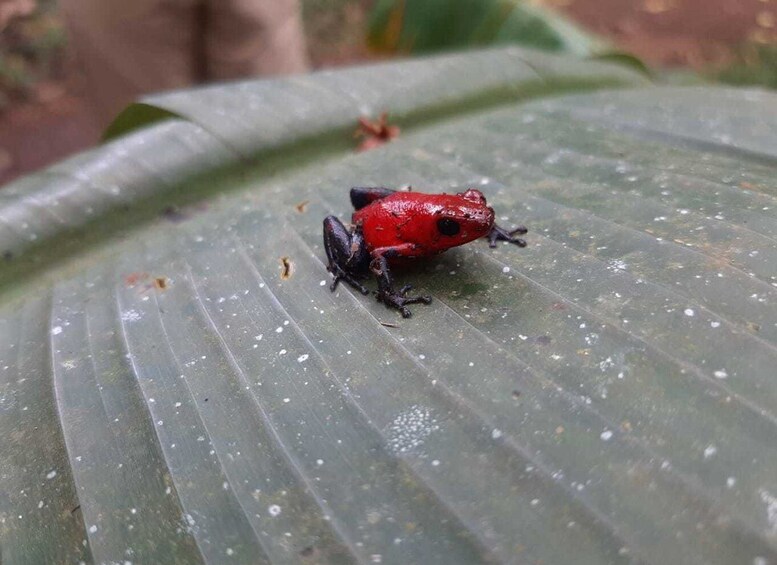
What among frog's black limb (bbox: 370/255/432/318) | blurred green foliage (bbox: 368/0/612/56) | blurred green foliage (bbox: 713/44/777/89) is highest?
blurred green foliage (bbox: 368/0/612/56)

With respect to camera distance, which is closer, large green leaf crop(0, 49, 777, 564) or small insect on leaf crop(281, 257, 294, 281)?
large green leaf crop(0, 49, 777, 564)

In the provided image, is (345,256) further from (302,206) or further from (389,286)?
(302,206)

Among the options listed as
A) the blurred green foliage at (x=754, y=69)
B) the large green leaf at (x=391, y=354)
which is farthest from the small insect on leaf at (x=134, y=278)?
the blurred green foliage at (x=754, y=69)

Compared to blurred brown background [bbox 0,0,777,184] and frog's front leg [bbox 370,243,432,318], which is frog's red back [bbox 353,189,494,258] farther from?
blurred brown background [bbox 0,0,777,184]

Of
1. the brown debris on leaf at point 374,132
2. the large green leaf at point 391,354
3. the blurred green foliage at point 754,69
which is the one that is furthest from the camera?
the blurred green foliage at point 754,69

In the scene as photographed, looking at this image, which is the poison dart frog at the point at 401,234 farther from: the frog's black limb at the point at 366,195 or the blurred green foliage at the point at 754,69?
the blurred green foliage at the point at 754,69

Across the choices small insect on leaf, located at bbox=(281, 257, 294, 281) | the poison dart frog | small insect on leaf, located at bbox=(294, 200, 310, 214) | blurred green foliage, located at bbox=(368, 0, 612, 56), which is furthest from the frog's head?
blurred green foliage, located at bbox=(368, 0, 612, 56)

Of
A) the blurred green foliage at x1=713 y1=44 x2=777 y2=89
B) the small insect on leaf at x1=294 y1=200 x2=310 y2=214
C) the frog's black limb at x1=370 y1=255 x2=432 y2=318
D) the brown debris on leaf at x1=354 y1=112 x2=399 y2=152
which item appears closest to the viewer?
the frog's black limb at x1=370 y1=255 x2=432 y2=318
